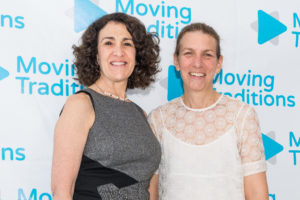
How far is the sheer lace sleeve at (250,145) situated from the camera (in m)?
1.34

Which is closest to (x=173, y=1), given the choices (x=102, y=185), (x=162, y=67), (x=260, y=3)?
(x=162, y=67)

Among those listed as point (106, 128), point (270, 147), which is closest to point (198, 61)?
point (106, 128)

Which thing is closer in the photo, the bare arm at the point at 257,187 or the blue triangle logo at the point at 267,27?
the bare arm at the point at 257,187

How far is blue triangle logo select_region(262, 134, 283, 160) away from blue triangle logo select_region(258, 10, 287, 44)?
0.58m

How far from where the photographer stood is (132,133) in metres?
1.26

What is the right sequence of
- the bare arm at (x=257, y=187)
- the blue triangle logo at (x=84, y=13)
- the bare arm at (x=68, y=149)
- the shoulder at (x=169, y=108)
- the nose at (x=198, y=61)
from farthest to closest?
the blue triangle logo at (x=84, y=13)
the shoulder at (x=169, y=108)
the nose at (x=198, y=61)
the bare arm at (x=257, y=187)
the bare arm at (x=68, y=149)

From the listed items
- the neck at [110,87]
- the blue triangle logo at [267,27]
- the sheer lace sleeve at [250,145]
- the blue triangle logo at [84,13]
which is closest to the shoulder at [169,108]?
the neck at [110,87]

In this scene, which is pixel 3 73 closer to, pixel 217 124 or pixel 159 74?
pixel 159 74

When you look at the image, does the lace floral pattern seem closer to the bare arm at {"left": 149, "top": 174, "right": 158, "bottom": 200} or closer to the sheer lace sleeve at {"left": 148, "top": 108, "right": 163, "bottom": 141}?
the sheer lace sleeve at {"left": 148, "top": 108, "right": 163, "bottom": 141}

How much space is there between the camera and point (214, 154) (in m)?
1.38

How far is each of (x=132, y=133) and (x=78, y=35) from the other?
0.73 meters

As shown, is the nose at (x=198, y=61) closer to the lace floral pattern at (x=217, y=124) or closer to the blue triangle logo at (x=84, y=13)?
the lace floral pattern at (x=217, y=124)

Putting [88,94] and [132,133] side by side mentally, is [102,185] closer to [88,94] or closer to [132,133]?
[132,133]

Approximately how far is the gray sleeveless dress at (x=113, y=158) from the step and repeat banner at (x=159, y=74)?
52 cm
